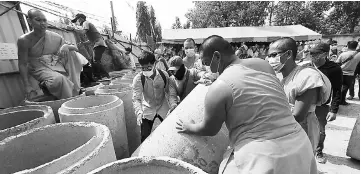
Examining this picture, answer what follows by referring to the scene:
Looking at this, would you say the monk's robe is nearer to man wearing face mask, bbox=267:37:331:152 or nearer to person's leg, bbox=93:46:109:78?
person's leg, bbox=93:46:109:78

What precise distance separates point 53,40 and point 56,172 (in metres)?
2.65

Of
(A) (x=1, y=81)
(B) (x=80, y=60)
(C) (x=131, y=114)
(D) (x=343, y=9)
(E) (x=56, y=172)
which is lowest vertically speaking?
(C) (x=131, y=114)

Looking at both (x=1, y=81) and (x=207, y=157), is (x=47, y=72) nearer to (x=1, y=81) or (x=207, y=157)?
(x=1, y=81)

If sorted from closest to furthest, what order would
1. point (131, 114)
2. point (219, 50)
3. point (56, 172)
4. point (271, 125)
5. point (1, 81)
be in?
point (56, 172)
point (271, 125)
point (219, 50)
point (131, 114)
point (1, 81)

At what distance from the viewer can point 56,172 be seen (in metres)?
1.22

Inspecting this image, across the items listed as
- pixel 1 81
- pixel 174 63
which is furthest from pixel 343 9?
pixel 1 81

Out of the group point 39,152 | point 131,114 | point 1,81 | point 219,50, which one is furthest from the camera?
point 1,81

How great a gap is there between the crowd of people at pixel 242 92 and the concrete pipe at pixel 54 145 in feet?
2.04

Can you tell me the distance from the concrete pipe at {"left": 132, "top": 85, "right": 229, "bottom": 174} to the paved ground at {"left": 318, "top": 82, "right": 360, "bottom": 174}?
240 centimetres

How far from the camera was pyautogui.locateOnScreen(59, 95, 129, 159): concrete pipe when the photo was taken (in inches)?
80.6

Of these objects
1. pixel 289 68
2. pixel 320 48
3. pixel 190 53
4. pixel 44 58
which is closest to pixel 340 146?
pixel 320 48

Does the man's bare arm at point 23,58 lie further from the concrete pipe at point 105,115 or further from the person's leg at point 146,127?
the person's leg at point 146,127

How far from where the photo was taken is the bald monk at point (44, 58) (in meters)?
3.02

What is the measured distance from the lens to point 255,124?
149 centimetres
